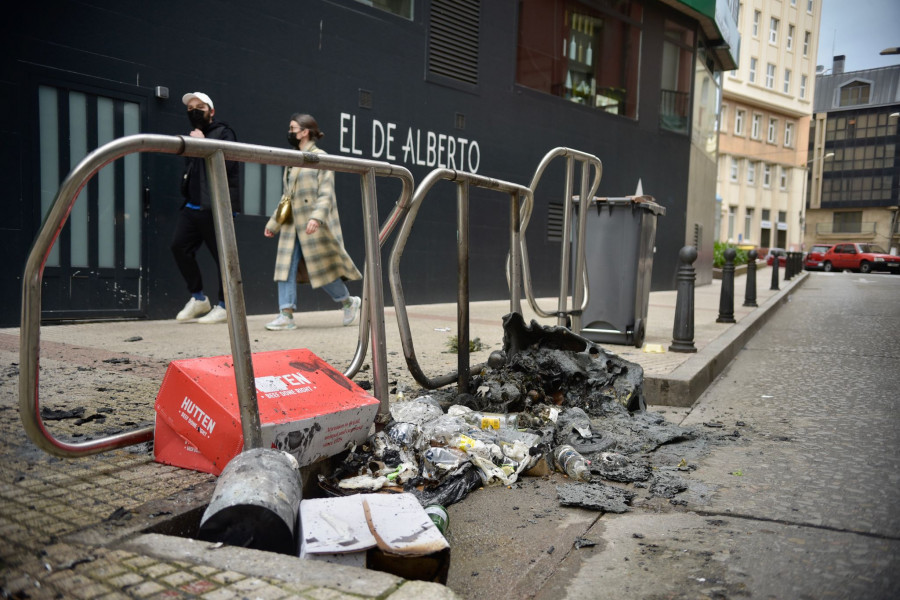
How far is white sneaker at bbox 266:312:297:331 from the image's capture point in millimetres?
6605

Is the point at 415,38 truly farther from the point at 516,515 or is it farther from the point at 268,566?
the point at 268,566

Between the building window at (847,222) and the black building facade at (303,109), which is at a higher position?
the building window at (847,222)

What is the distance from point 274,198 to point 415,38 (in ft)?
10.1

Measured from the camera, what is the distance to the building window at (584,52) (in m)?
11.8

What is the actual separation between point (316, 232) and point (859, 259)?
3788cm

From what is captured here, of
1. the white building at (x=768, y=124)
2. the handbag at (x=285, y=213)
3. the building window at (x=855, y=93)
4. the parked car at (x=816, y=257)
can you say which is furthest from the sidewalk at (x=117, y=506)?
the building window at (x=855, y=93)

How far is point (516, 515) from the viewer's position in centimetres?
274

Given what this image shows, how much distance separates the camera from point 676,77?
52.6ft

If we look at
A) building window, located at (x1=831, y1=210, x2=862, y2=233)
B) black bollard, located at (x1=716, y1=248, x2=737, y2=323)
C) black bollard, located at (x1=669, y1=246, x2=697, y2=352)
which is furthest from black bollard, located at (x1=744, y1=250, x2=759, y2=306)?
building window, located at (x1=831, y1=210, x2=862, y2=233)

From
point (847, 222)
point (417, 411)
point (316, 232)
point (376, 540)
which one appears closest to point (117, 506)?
point (376, 540)

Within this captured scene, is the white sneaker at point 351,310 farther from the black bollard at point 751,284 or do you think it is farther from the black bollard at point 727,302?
the black bollard at point 751,284

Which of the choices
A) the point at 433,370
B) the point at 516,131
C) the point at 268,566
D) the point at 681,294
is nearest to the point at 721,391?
the point at 681,294

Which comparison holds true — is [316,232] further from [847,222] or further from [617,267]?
[847,222]

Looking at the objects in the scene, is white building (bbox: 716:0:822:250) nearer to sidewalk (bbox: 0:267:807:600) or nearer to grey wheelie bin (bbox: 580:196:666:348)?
grey wheelie bin (bbox: 580:196:666:348)
